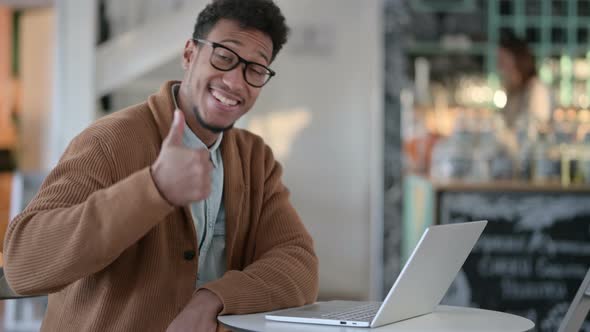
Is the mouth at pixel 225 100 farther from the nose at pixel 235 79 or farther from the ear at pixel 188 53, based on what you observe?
the ear at pixel 188 53

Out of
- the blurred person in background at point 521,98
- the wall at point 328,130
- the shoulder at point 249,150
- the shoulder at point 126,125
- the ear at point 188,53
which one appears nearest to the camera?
the shoulder at point 126,125

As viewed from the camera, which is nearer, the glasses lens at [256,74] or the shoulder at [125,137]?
the shoulder at [125,137]

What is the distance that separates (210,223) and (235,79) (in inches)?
13.1

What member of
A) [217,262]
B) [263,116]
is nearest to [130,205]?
[217,262]

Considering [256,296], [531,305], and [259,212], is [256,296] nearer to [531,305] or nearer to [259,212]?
[259,212]

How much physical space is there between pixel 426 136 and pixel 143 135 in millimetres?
3629

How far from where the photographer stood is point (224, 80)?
1976 millimetres

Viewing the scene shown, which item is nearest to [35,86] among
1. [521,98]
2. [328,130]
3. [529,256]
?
[328,130]

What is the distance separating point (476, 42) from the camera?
614cm

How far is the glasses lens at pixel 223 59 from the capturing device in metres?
1.99

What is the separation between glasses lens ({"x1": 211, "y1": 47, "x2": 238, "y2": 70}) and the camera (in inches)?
78.2

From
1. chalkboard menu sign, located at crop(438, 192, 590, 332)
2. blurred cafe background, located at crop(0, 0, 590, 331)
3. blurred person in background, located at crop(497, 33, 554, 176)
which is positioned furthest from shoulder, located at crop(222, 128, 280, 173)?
blurred cafe background, located at crop(0, 0, 590, 331)

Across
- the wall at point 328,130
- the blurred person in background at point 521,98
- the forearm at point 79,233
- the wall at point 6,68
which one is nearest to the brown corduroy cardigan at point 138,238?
the forearm at point 79,233

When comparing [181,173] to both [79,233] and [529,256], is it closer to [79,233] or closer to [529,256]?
[79,233]
